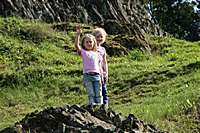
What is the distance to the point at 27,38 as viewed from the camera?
20562 millimetres

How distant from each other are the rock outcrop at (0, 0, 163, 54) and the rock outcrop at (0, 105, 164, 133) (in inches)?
646

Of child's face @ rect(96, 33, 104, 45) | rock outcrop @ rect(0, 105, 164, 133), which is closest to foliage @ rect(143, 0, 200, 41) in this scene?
child's face @ rect(96, 33, 104, 45)

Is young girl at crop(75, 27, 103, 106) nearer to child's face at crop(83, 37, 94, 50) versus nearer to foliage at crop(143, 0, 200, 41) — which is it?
child's face at crop(83, 37, 94, 50)

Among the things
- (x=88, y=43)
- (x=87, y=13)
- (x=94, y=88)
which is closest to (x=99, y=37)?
(x=88, y=43)

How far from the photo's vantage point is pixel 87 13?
2500 centimetres

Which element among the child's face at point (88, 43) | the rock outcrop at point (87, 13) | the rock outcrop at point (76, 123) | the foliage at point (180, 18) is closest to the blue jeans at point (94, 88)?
the child's face at point (88, 43)

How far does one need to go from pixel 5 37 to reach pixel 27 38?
2.56 ft

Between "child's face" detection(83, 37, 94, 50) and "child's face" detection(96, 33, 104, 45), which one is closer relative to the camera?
"child's face" detection(83, 37, 94, 50)

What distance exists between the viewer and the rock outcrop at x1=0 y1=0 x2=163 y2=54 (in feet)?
75.0

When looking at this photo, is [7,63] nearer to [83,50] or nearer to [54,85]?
[54,85]

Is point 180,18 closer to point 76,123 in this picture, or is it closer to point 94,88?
point 94,88

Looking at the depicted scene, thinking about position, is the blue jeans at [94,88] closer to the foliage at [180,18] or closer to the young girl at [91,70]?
the young girl at [91,70]

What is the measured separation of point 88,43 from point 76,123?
123 inches

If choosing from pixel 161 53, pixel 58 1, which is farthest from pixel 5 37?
pixel 161 53
